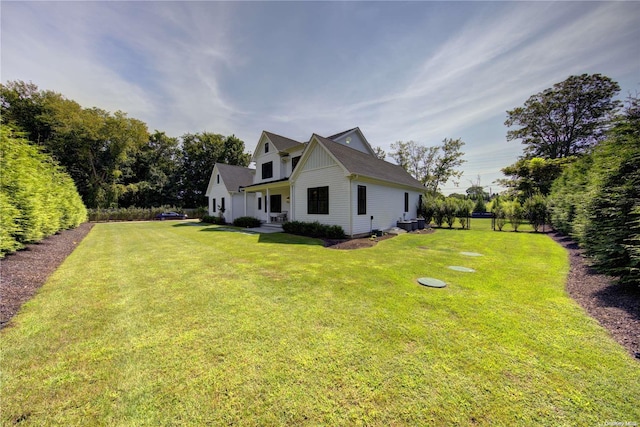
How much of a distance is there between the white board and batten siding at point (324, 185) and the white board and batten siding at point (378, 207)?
1.79 feet

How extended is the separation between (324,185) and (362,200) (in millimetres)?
2251

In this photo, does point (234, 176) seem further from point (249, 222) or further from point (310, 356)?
point (310, 356)

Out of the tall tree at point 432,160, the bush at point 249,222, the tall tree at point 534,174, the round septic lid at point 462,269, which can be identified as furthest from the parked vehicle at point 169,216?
the tall tree at point 534,174

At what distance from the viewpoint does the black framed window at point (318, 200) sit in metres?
12.7

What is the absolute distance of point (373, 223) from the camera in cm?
1313

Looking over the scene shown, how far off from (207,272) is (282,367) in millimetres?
4176

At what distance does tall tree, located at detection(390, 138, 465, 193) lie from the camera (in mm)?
31938

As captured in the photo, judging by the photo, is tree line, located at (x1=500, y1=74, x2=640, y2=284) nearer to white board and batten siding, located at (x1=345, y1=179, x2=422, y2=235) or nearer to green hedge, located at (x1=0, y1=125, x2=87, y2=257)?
white board and batten siding, located at (x1=345, y1=179, x2=422, y2=235)

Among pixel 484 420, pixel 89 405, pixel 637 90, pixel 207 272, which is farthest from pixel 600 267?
pixel 207 272

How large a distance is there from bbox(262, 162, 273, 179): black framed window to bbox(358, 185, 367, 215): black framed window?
9844 millimetres

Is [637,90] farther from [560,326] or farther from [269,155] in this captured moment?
[269,155]

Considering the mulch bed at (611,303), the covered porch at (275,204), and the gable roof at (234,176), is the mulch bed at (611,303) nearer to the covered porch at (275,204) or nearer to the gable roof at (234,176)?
the covered porch at (275,204)

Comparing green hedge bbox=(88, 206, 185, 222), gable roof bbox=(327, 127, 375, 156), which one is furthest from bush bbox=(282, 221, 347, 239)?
green hedge bbox=(88, 206, 185, 222)

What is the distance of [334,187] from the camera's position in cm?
1216
